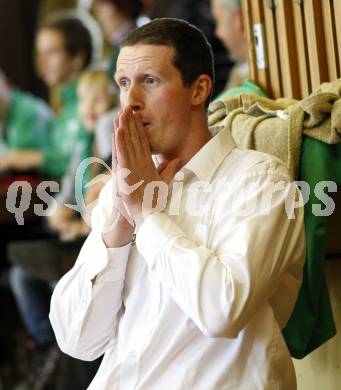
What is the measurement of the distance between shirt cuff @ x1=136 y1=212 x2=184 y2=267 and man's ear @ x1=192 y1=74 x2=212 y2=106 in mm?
267

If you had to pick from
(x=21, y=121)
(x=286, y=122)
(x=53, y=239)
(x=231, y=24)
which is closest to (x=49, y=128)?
(x=21, y=121)

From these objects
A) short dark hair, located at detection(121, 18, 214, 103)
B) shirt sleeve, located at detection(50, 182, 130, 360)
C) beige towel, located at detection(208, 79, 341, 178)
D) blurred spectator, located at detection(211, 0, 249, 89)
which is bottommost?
shirt sleeve, located at detection(50, 182, 130, 360)

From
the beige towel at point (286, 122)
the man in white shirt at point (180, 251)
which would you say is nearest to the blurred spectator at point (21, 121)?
the beige towel at point (286, 122)

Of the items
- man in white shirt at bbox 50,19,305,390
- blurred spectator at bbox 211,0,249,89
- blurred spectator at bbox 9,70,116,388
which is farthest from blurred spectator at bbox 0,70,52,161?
man in white shirt at bbox 50,19,305,390

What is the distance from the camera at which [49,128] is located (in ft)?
17.0

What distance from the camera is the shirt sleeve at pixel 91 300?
150 cm

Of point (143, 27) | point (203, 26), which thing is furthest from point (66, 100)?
point (143, 27)

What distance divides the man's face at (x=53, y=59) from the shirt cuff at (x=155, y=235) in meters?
3.80

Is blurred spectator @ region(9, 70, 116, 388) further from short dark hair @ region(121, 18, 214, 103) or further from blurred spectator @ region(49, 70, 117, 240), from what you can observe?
short dark hair @ region(121, 18, 214, 103)

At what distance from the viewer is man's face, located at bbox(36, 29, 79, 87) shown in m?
5.10

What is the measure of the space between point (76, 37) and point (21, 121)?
2.21ft

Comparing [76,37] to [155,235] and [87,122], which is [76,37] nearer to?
[87,122]

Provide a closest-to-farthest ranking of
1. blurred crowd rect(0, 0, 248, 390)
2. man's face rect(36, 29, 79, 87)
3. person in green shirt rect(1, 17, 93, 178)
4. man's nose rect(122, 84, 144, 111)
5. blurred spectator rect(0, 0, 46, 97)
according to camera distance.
→ 1. man's nose rect(122, 84, 144, 111)
2. blurred crowd rect(0, 0, 248, 390)
3. person in green shirt rect(1, 17, 93, 178)
4. man's face rect(36, 29, 79, 87)
5. blurred spectator rect(0, 0, 46, 97)

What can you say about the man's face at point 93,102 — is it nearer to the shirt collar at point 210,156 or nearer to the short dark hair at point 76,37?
the short dark hair at point 76,37
